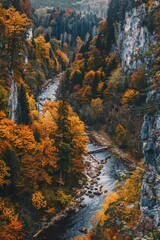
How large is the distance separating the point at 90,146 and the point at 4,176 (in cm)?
4194

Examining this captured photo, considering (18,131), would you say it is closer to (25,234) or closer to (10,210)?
(10,210)

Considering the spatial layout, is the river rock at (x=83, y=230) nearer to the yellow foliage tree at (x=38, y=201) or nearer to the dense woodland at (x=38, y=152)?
the dense woodland at (x=38, y=152)

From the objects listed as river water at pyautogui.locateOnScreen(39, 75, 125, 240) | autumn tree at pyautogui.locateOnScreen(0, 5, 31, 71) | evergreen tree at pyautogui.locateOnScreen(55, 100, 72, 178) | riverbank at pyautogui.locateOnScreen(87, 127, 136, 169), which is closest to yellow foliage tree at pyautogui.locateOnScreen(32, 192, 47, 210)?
river water at pyautogui.locateOnScreen(39, 75, 125, 240)

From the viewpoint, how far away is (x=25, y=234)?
4738cm

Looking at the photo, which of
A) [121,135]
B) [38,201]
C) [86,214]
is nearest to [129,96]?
[121,135]

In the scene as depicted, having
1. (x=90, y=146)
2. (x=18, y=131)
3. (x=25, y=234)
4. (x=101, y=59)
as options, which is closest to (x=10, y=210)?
(x=25, y=234)

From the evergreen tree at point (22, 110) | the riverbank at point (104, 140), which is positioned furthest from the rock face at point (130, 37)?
the evergreen tree at point (22, 110)

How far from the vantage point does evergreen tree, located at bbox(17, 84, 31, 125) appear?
64250 millimetres

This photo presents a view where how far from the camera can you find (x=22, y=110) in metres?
64.2

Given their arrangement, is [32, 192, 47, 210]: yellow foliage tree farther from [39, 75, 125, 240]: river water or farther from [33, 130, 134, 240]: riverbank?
[39, 75, 125, 240]: river water

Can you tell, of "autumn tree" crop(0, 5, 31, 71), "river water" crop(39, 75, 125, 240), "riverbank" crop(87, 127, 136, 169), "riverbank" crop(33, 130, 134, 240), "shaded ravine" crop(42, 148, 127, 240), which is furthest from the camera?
"riverbank" crop(87, 127, 136, 169)

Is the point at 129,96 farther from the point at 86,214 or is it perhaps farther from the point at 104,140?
the point at 86,214

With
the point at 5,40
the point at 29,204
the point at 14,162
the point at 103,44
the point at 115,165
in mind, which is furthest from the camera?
the point at 103,44

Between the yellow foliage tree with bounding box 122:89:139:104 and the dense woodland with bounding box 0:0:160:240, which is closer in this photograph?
the dense woodland with bounding box 0:0:160:240
